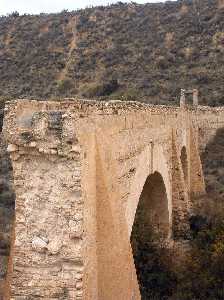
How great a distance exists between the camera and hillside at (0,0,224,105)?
3077 cm

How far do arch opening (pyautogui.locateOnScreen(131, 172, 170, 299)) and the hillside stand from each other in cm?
1418

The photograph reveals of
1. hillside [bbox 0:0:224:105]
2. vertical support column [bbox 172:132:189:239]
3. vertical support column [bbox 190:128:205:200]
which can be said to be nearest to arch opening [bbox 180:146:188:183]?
vertical support column [bbox 190:128:205:200]

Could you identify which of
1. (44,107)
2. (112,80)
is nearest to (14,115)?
(44,107)

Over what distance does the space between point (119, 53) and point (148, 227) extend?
26831mm

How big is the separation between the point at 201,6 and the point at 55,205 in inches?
1526

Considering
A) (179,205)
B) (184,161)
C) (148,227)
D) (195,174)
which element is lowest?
(148,227)

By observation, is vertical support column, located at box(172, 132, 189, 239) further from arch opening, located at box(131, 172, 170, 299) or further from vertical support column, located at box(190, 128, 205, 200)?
vertical support column, located at box(190, 128, 205, 200)

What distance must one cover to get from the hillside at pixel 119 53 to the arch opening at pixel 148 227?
14.2 m

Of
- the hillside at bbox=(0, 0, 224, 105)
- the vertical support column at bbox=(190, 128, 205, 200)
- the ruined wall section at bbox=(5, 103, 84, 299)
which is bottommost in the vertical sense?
the ruined wall section at bbox=(5, 103, 84, 299)

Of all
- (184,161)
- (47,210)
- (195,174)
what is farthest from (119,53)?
(47,210)

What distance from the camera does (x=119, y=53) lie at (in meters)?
36.5

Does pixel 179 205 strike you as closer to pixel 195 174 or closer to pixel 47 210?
pixel 195 174

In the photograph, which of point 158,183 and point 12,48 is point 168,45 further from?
point 158,183

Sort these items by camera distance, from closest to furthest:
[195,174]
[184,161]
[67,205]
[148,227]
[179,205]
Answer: [67,205], [148,227], [179,205], [184,161], [195,174]
